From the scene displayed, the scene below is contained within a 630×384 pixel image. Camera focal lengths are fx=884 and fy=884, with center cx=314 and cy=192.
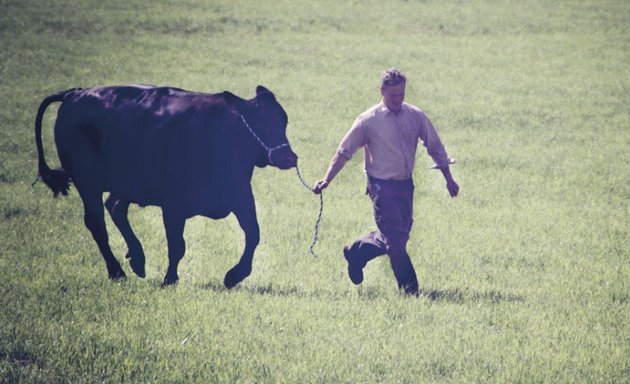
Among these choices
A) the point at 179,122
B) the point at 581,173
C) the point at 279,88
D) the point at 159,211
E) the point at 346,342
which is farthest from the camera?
the point at 279,88

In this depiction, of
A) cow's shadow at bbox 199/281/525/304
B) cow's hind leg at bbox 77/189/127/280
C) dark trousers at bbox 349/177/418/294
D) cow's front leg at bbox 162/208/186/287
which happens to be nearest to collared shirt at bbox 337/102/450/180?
dark trousers at bbox 349/177/418/294

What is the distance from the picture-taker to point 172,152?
9.35 m

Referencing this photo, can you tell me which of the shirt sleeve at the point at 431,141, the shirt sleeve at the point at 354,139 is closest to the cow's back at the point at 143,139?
the shirt sleeve at the point at 354,139

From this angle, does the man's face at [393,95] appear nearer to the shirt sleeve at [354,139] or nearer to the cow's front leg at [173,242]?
the shirt sleeve at [354,139]

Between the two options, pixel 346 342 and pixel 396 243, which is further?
pixel 396 243

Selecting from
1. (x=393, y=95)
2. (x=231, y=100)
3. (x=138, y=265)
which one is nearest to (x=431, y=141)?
(x=393, y=95)

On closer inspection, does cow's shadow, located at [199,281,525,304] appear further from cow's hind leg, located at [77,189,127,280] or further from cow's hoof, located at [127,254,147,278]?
cow's hind leg, located at [77,189,127,280]

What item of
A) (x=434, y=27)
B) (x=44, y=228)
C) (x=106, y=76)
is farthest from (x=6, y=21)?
(x=44, y=228)

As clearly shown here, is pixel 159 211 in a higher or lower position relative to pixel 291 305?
lower

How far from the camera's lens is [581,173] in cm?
1716

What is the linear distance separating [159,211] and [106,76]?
39.9 feet

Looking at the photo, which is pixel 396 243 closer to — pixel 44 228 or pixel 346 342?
pixel 346 342

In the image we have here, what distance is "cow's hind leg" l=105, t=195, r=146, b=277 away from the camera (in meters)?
9.78

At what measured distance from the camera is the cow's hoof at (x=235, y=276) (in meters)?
9.09
